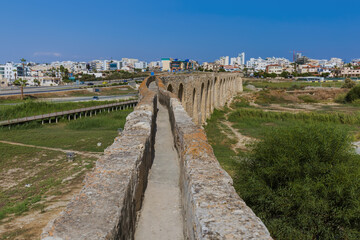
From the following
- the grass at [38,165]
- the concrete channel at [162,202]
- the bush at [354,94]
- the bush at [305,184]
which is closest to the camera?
the concrete channel at [162,202]

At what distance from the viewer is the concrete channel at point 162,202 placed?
3.53 m

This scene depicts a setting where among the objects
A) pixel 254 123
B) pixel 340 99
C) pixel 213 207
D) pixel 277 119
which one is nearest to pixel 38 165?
pixel 213 207

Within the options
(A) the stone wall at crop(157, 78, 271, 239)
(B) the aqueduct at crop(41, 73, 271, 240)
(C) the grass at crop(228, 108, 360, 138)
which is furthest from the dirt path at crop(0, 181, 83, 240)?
(C) the grass at crop(228, 108, 360, 138)

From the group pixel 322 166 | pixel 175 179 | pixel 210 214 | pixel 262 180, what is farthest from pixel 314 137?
pixel 210 214

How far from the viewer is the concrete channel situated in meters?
3.53

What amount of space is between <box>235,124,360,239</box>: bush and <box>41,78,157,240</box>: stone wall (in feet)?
17.1

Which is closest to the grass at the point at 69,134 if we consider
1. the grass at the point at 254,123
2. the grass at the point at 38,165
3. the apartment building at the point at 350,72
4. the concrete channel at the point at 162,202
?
the grass at the point at 38,165

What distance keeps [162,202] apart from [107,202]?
1.70 meters

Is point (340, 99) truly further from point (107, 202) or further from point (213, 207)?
point (107, 202)

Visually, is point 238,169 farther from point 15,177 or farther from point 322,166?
point 15,177

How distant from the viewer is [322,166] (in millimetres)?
8109

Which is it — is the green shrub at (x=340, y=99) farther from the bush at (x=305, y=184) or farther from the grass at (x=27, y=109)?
the bush at (x=305, y=184)

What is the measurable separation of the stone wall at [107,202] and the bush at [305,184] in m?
5.20

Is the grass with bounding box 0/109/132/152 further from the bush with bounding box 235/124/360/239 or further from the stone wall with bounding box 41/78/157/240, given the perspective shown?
the stone wall with bounding box 41/78/157/240
